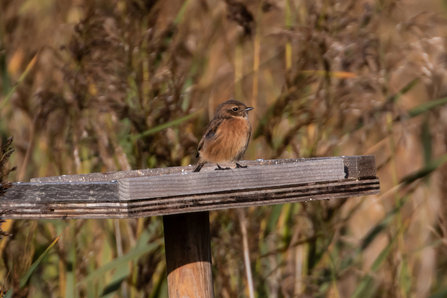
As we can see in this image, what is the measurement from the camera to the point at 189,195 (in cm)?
186

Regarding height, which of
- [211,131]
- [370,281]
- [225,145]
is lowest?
[370,281]

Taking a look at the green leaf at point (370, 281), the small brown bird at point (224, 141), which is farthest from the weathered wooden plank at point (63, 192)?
the green leaf at point (370, 281)

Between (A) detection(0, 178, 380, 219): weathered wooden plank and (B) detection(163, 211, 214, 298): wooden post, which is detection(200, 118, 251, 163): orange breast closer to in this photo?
(B) detection(163, 211, 214, 298): wooden post

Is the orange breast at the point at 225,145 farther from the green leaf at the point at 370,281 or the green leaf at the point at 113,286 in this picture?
the green leaf at the point at 370,281

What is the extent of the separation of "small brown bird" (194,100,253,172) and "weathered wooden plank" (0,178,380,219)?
0.63 metres

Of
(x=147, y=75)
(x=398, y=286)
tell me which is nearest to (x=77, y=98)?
(x=147, y=75)

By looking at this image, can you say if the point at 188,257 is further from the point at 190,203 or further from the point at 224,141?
the point at 224,141

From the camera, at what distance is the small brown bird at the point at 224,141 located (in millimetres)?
2750

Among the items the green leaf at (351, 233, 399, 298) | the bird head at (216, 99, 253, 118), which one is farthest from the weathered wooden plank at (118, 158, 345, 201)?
the bird head at (216, 99, 253, 118)

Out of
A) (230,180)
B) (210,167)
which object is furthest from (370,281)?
(230,180)

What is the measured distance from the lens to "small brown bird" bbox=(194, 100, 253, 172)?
275 cm

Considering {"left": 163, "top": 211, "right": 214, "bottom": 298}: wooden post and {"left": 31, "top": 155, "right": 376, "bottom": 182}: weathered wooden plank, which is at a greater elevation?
{"left": 31, "top": 155, "right": 376, "bottom": 182}: weathered wooden plank

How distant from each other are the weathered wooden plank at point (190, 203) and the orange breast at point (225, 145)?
74cm

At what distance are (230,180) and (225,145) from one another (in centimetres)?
83
